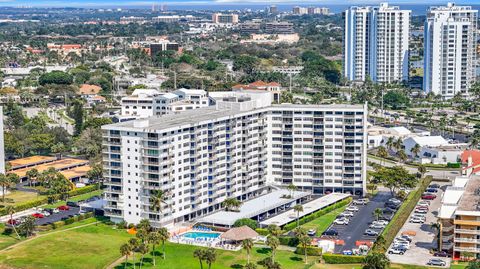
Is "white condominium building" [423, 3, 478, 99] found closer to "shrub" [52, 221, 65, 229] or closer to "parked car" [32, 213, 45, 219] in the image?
"parked car" [32, 213, 45, 219]

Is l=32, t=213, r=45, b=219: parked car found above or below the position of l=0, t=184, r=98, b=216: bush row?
below

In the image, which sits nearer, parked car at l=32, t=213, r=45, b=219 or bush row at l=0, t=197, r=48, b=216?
parked car at l=32, t=213, r=45, b=219

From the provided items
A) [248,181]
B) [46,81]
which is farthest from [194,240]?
[46,81]

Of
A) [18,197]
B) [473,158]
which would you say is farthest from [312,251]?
[473,158]

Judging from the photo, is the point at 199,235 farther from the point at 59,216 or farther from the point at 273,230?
the point at 59,216

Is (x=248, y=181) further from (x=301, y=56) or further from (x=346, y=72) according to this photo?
(x=301, y=56)

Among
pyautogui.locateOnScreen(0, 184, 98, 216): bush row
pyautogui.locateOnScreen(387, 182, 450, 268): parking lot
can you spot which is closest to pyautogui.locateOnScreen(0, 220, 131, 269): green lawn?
pyautogui.locateOnScreen(0, 184, 98, 216): bush row

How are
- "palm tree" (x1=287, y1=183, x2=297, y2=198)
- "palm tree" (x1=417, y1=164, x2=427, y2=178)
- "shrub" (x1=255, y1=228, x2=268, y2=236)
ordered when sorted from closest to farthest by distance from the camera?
"shrub" (x1=255, y1=228, x2=268, y2=236) → "palm tree" (x1=287, y1=183, x2=297, y2=198) → "palm tree" (x1=417, y1=164, x2=427, y2=178)
